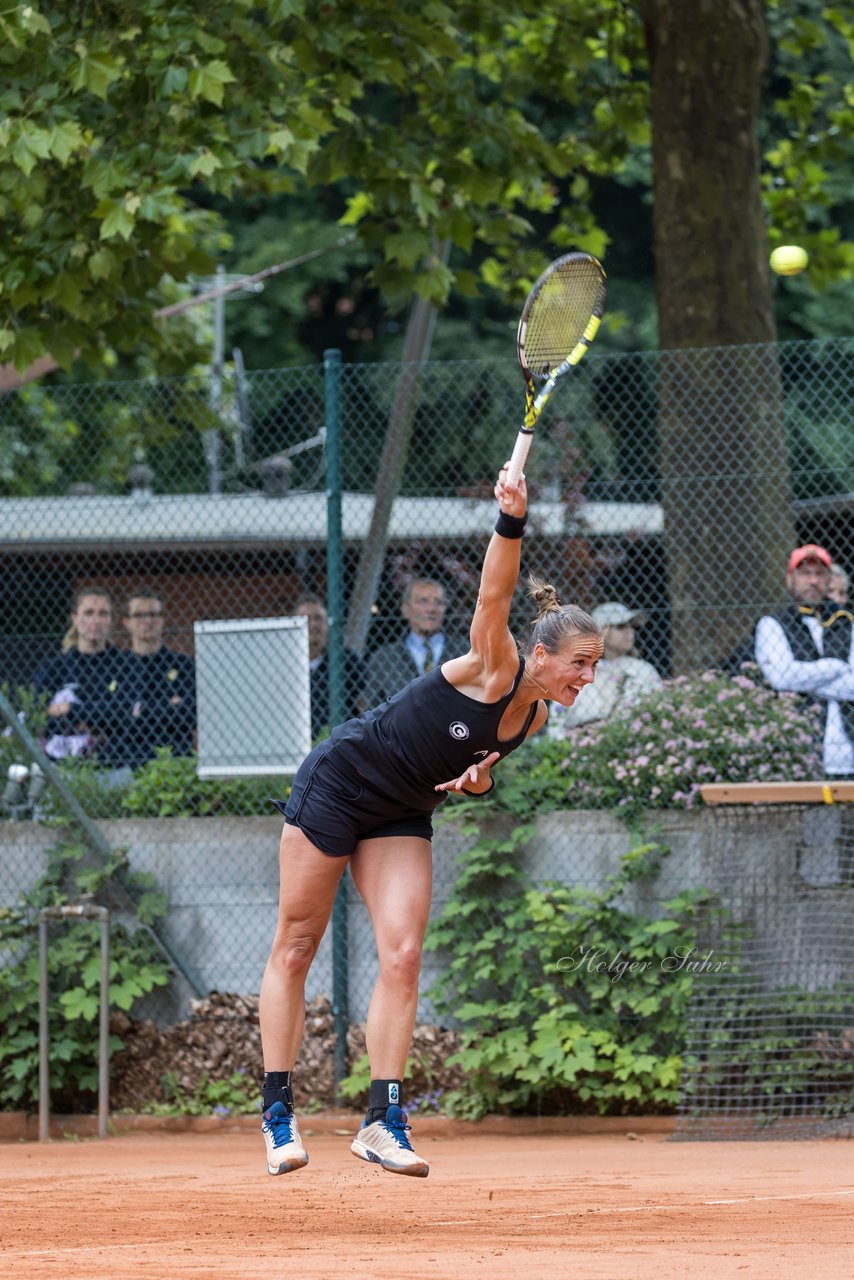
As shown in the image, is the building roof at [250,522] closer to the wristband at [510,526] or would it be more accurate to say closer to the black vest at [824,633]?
the black vest at [824,633]

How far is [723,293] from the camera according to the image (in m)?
10.9

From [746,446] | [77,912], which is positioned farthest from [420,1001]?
[746,446]

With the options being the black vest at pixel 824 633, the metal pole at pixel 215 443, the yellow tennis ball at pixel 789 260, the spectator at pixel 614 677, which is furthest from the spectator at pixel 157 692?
the yellow tennis ball at pixel 789 260

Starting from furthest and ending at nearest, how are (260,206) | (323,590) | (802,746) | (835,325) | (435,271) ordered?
(260,206) < (835,325) < (435,271) < (323,590) < (802,746)

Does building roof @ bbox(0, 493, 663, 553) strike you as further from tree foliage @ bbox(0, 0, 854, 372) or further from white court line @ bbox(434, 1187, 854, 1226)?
white court line @ bbox(434, 1187, 854, 1226)

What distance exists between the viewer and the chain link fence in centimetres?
921

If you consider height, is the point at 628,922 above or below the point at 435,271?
below

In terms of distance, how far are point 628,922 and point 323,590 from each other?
2477 millimetres

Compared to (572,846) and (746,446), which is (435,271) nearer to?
(746,446)

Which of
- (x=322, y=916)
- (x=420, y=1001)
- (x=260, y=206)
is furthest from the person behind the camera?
(x=260, y=206)

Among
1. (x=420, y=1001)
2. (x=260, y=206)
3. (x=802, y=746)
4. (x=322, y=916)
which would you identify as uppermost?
(x=260, y=206)

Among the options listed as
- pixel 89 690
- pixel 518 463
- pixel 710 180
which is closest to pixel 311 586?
pixel 89 690

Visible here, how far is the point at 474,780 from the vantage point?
5559 mm

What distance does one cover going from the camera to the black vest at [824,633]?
8.67 m
